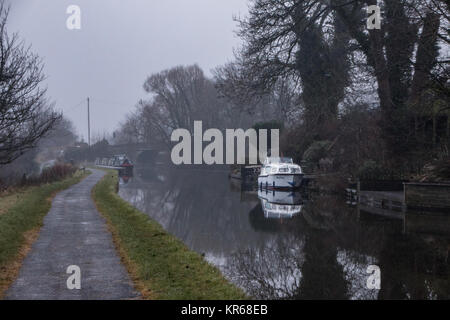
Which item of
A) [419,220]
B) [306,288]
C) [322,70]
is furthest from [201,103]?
[306,288]

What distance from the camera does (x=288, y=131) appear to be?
130 feet

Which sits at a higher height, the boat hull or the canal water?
the boat hull

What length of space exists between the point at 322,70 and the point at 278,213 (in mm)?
13819

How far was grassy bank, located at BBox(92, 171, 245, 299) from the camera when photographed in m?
7.57

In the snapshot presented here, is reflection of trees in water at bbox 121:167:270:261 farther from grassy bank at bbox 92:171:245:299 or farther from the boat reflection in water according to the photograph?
grassy bank at bbox 92:171:245:299

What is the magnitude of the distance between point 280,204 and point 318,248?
10933 mm

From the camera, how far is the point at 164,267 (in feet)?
29.9

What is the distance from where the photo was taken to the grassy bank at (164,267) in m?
7.57

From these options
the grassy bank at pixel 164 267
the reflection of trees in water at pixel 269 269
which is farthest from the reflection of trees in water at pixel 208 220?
the grassy bank at pixel 164 267

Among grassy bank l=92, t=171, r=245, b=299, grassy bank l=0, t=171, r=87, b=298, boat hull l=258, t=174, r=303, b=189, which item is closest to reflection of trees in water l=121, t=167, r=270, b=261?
grassy bank l=92, t=171, r=245, b=299

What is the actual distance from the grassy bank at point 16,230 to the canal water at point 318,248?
3791mm

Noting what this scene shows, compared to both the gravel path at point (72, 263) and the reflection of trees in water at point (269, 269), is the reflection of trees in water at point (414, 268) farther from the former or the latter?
the gravel path at point (72, 263)

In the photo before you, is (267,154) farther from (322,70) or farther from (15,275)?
(15,275)

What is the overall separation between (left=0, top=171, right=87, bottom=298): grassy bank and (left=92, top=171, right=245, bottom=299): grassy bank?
1860 mm
